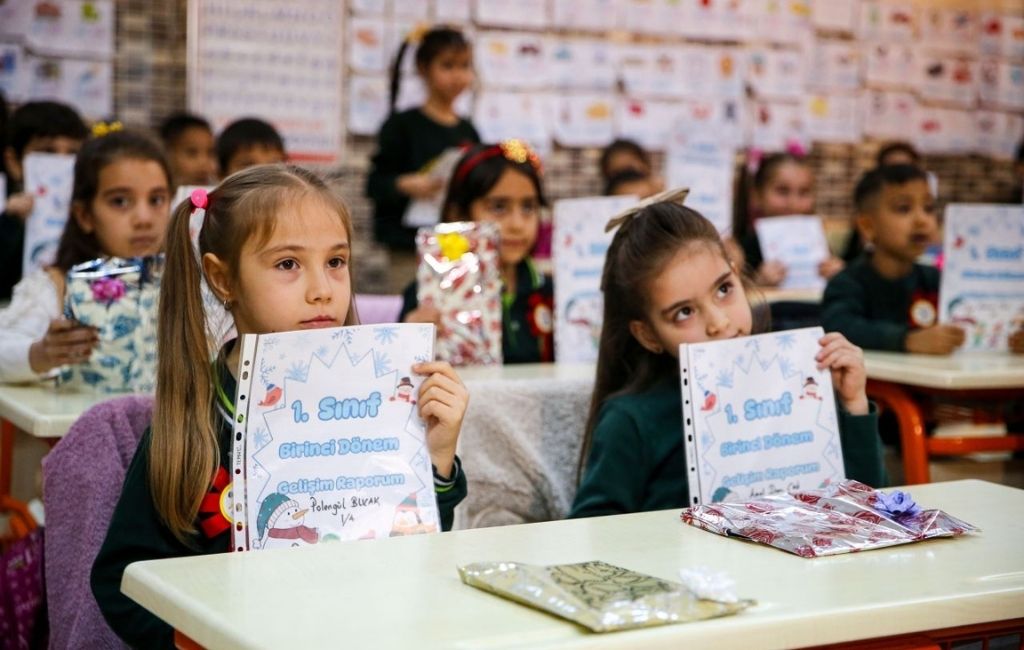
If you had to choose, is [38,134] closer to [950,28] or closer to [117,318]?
[117,318]

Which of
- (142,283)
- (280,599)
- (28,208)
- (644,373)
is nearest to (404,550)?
(280,599)

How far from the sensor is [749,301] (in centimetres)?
249

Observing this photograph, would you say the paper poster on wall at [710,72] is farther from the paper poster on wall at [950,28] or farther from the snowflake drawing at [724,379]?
the snowflake drawing at [724,379]

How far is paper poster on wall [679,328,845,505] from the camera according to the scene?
6.82ft

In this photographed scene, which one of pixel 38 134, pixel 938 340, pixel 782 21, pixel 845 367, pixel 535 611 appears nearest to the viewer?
pixel 535 611

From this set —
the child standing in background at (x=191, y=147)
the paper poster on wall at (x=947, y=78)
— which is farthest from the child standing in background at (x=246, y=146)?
the paper poster on wall at (x=947, y=78)

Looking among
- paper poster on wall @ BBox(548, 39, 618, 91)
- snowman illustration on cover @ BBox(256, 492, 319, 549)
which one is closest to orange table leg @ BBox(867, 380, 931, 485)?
→ snowman illustration on cover @ BBox(256, 492, 319, 549)

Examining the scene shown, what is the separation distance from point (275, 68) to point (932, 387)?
3.51 metres

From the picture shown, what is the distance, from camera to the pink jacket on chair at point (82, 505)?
2.03 metres

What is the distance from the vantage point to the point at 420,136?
543cm

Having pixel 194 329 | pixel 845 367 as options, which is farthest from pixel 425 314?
pixel 194 329

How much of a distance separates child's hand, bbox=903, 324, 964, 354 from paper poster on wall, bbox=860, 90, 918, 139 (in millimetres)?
4306

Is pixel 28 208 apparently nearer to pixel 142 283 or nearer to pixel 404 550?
Result: pixel 142 283

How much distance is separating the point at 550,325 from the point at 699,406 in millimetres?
1652
